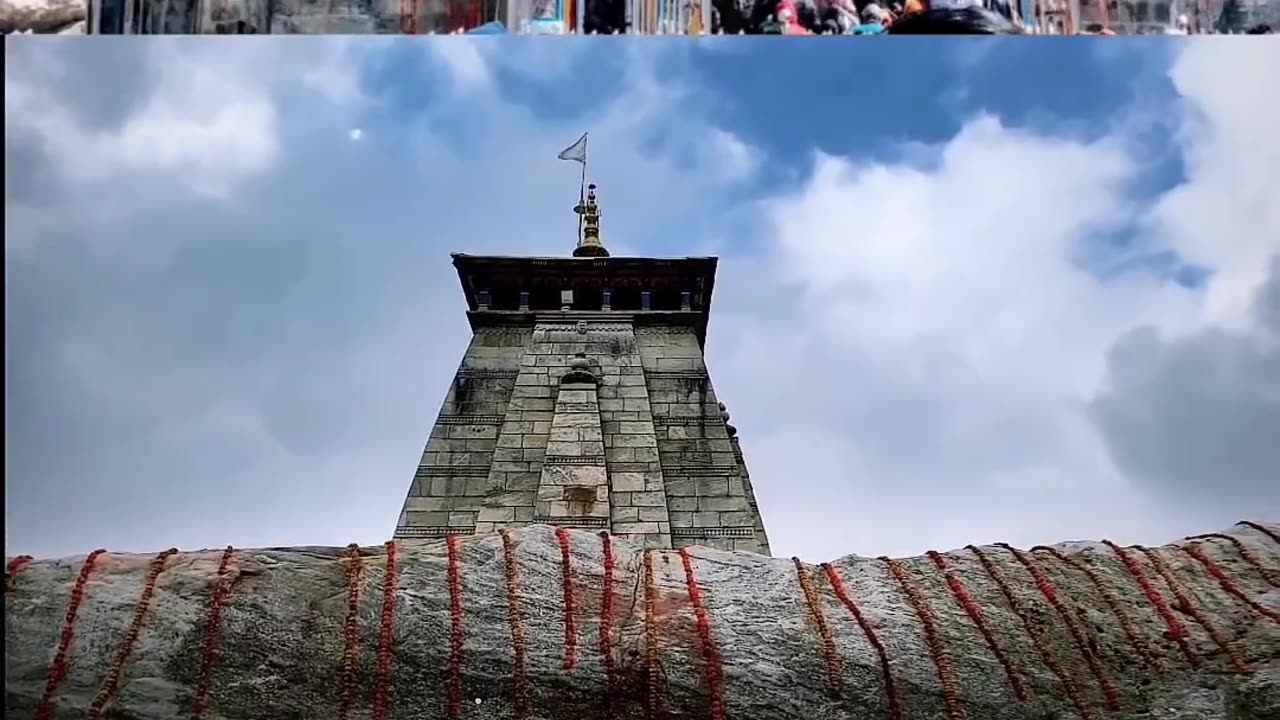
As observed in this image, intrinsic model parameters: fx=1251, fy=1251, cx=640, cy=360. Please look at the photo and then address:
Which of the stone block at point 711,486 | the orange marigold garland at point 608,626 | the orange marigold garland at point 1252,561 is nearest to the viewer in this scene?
the orange marigold garland at point 608,626

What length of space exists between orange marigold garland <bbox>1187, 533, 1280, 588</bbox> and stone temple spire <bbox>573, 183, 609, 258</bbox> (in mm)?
6518

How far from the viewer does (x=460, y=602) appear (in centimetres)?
689

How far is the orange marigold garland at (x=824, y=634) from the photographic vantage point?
22.0 ft

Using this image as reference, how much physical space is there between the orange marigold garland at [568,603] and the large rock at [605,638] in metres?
0.01

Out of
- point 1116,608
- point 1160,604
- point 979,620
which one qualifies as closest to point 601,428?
point 979,620

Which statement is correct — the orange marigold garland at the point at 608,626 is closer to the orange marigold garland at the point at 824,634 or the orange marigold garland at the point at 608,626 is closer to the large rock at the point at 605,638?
the large rock at the point at 605,638

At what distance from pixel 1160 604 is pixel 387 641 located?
172 inches

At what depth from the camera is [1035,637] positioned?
275 inches

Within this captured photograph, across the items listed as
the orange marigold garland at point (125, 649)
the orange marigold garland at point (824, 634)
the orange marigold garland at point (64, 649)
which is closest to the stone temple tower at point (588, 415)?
the orange marigold garland at point (824, 634)

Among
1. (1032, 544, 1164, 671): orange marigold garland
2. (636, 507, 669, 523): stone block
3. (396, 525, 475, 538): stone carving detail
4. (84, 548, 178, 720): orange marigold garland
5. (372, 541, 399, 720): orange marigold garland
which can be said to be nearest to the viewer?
(84, 548, 178, 720): orange marigold garland

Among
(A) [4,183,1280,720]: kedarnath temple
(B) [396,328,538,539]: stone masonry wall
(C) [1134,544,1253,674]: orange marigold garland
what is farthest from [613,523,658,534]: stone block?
(C) [1134,544,1253,674]: orange marigold garland

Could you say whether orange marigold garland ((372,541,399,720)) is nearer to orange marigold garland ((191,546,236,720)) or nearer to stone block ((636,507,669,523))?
orange marigold garland ((191,546,236,720))

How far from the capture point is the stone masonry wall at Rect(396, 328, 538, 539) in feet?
33.1

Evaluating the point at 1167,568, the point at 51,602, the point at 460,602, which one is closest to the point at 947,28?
the point at 1167,568
